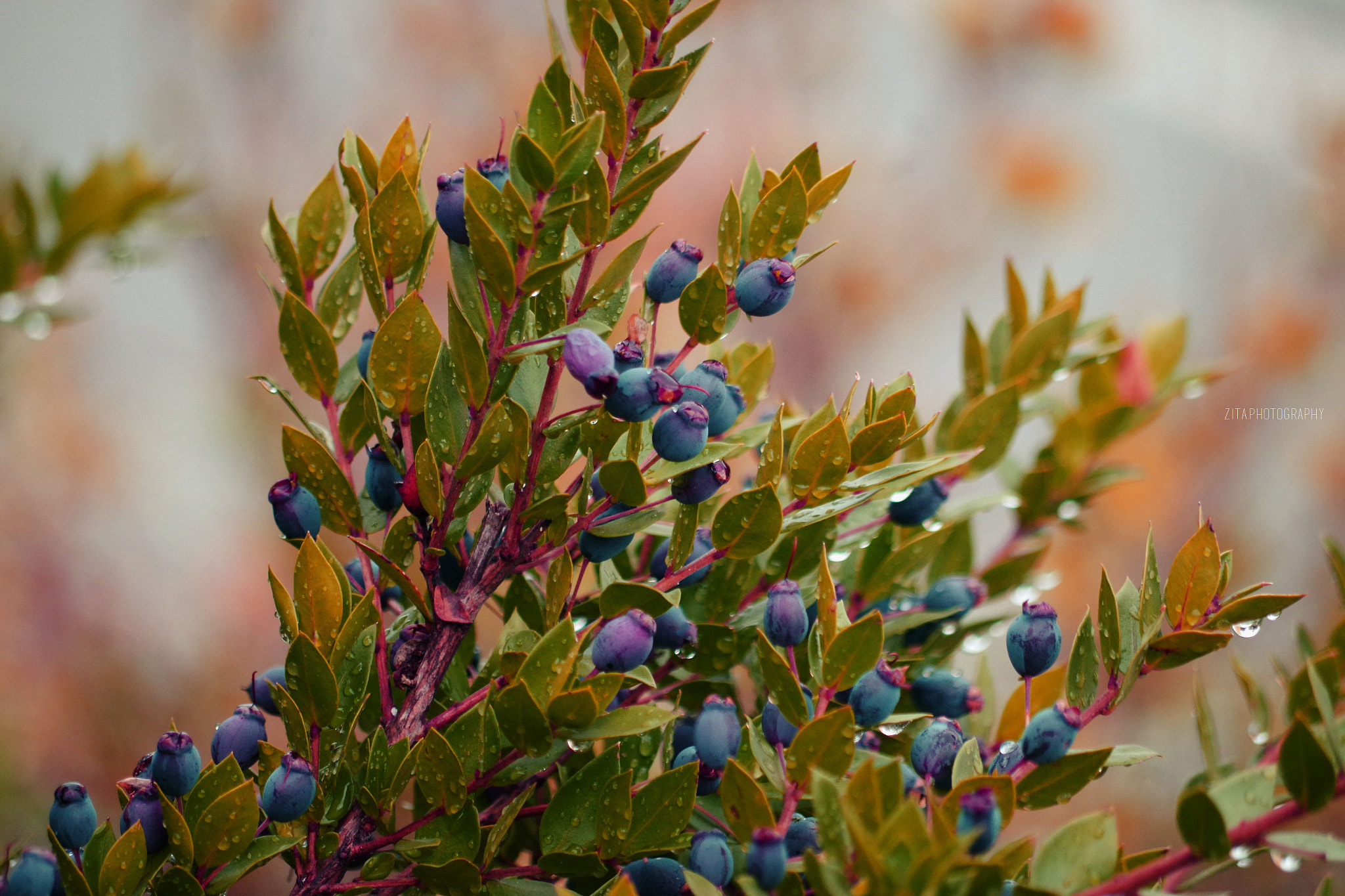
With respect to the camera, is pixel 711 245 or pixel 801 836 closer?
pixel 801 836

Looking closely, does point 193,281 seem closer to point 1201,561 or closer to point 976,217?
point 976,217

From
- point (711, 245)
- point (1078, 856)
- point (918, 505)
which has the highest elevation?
point (711, 245)

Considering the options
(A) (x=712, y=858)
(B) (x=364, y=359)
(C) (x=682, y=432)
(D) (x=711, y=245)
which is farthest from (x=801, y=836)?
(D) (x=711, y=245)

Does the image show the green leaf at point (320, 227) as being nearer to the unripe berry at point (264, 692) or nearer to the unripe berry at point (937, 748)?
the unripe berry at point (264, 692)

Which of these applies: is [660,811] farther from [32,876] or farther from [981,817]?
[32,876]

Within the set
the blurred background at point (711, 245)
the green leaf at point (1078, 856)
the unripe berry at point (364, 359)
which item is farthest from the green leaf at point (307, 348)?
the blurred background at point (711, 245)

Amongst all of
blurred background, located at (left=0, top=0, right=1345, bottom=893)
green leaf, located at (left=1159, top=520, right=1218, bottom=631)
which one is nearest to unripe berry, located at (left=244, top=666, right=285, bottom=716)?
green leaf, located at (left=1159, top=520, right=1218, bottom=631)

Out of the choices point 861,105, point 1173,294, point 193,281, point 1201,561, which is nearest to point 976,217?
point 861,105
